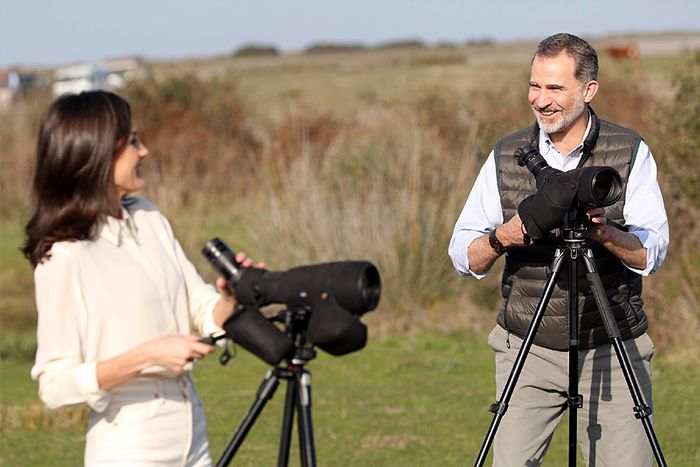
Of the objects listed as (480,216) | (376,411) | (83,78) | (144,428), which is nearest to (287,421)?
(144,428)

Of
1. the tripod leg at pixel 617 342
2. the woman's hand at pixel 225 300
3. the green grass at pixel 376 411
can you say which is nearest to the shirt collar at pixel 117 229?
the woman's hand at pixel 225 300

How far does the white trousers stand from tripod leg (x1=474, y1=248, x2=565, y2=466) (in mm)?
1074

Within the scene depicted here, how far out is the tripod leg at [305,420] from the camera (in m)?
3.00

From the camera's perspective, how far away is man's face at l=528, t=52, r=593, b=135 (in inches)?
167

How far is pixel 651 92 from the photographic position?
1616 centimetres

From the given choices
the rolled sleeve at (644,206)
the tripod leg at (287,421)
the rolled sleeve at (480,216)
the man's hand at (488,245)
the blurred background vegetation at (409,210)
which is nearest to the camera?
the tripod leg at (287,421)

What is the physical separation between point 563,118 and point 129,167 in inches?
60.4

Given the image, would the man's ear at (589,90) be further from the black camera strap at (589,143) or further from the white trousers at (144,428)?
the white trousers at (144,428)

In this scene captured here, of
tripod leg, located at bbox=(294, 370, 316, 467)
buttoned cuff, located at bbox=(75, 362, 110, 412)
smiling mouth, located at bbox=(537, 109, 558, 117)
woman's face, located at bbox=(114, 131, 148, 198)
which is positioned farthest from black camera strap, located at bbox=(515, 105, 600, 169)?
buttoned cuff, located at bbox=(75, 362, 110, 412)

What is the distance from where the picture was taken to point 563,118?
13.9ft

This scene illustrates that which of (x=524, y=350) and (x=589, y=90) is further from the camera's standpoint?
(x=589, y=90)

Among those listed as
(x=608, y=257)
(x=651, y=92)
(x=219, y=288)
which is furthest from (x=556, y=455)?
(x=651, y=92)

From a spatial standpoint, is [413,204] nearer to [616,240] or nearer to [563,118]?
[563,118]

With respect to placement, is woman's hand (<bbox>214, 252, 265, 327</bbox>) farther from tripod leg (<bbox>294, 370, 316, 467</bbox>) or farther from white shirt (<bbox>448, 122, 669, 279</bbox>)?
white shirt (<bbox>448, 122, 669, 279</bbox>)
